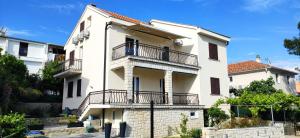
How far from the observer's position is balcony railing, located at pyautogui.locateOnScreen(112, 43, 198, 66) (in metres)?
19.2

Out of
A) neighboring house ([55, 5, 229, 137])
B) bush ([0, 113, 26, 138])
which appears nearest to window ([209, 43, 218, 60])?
neighboring house ([55, 5, 229, 137])

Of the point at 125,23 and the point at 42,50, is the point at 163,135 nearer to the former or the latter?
the point at 125,23

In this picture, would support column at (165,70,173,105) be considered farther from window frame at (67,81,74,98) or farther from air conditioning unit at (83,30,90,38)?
window frame at (67,81,74,98)

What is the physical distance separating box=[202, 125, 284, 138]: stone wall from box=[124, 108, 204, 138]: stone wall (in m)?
3.58

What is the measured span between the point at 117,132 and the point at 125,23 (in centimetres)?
839

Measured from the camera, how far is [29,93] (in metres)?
22.6

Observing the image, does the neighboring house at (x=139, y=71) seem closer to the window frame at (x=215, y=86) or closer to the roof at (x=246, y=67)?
the window frame at (x=215, y=86)

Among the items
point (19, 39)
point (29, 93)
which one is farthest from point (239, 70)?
point (19, 39)

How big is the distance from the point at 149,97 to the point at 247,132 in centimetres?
718

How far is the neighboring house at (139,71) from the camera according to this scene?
17.8 m

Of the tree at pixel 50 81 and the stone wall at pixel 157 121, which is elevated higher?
the tree at pixel 50 81

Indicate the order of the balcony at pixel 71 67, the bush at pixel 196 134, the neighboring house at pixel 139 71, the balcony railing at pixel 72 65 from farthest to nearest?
1. the balcony railing at pixel 72 65
2. the balcony at pixel 71 67
3. the neighboring house at pixel 139 71
4. the bush at pixel 196 134

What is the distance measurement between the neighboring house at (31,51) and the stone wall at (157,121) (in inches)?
884

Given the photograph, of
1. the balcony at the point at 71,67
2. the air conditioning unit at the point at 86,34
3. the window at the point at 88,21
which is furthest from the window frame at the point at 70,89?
the window at the point at 88,21
